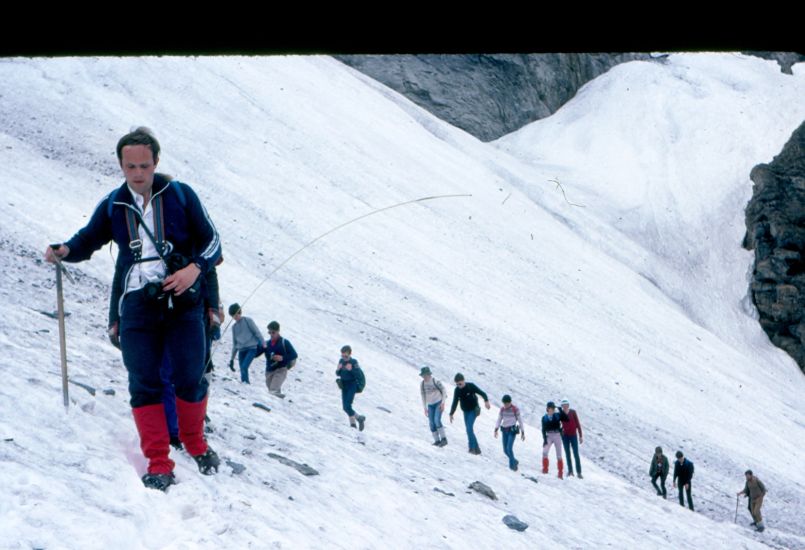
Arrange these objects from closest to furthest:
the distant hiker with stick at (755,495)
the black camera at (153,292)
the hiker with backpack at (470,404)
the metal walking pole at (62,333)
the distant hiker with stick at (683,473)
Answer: the black camera at (153,292), the metal walking pole at (62,333), the hiker with backpack at (470,404), the distant hiker with stick at (683,473), the distant hiker with stick at (755,495)

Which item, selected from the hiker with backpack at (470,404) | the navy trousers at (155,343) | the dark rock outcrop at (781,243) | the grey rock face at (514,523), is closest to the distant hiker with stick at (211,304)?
the navy trousers at (155,343)

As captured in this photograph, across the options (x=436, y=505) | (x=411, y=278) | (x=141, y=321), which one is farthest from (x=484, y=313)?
(x=141, y=321)

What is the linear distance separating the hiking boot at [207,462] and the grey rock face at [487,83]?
5219cm

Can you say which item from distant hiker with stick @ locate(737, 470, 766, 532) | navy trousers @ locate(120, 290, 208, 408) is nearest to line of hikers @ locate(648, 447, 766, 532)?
distant hiker with stick @ locate(737, 470, 766, 532)

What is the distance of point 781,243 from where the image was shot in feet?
158

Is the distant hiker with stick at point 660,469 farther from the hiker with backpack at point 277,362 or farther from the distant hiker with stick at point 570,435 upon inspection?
the hiker with backpack at point 277,362

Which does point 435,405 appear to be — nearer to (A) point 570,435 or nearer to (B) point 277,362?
(B) point 277,362

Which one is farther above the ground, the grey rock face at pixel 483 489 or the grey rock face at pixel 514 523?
the grey rock face at pixel 514 523

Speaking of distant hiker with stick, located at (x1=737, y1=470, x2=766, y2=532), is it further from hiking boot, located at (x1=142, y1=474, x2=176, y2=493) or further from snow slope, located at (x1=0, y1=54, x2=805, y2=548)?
hiking boot, located at (x1=142, y1=474, x2=176, y2=493)

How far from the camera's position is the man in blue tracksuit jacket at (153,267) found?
537 centimetres

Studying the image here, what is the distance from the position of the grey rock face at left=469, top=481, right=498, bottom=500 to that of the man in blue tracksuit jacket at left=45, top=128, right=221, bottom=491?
6.06 m

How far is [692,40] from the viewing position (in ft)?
6.84

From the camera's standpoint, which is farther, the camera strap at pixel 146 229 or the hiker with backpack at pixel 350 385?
the hiker with backpack at pixel 350 385

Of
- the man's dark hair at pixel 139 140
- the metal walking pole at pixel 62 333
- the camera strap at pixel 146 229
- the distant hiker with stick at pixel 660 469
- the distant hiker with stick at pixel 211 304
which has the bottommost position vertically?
the distant hiker with stick at pixel 660 469
